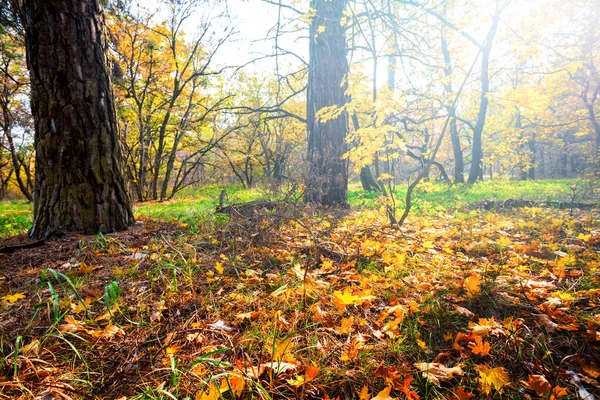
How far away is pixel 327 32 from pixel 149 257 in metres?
4.63

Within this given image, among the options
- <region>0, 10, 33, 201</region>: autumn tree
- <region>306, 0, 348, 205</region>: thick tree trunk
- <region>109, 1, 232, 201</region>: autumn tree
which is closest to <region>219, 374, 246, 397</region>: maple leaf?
<region>306, 0, 348, 205</region>: thick tree trunk

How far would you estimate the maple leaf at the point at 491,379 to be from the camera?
97 centimetres

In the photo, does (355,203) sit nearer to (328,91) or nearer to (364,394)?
(328,91)

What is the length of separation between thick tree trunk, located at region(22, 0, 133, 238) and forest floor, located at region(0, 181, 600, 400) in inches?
18.0

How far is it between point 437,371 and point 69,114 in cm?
343

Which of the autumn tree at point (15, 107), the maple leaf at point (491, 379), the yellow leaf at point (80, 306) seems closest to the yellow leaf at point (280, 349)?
the maple leaf at point (491, 379)

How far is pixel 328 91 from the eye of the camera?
4.94 m

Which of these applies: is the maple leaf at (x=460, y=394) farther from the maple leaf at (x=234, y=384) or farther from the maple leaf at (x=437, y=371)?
the maple leaf at (x=234, y=384)

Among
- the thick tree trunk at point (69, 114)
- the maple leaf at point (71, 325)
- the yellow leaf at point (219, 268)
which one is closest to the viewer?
the maple leaf at point (71, 325)

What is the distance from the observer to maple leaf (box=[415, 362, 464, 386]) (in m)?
1.01

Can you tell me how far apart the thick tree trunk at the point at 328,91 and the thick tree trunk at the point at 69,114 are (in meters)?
2.98

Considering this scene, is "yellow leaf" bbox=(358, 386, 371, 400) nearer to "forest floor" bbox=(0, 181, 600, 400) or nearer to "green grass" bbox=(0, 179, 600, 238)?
"forest floor" bbox=(0, 181, 600, 400)

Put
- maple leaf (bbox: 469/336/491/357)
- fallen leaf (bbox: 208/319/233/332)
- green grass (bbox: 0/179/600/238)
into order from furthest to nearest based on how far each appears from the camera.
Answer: green grass (bbox: 0/179/600/238) → fallen leaf (bbox: 208/319/233/332) → maple leaf (bbox: 469/336/491/357)

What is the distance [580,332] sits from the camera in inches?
47.9
